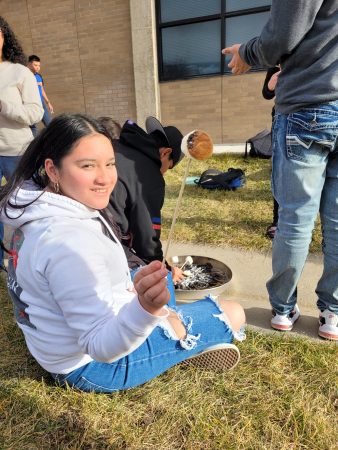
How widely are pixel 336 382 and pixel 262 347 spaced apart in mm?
390

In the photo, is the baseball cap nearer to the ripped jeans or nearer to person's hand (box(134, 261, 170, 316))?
the ripped jeans

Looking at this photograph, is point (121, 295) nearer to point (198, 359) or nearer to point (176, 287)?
point (198, 359)

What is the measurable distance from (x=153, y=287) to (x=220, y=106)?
8.17m

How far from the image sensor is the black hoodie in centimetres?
226

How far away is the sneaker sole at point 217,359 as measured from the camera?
180cm

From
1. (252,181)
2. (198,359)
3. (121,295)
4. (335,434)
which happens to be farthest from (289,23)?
(252,181)

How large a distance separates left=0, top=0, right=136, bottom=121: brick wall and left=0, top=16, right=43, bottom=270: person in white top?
6285mm

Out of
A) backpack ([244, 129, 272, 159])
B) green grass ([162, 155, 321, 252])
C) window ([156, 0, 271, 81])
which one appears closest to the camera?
green grass ([162, 155, 321, 252])

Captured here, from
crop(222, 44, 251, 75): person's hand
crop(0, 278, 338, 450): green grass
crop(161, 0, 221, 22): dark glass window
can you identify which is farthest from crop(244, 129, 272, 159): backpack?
crop(0, 278, 338, 450): green grass

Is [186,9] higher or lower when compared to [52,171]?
higher

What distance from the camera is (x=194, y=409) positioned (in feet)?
5.35

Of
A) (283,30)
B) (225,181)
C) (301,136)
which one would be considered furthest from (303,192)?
(225,181)

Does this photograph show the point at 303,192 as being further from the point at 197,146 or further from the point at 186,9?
the point at 186,9

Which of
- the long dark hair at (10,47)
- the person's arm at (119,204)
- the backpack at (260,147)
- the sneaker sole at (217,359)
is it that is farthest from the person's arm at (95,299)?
the backpack at (260,147)
